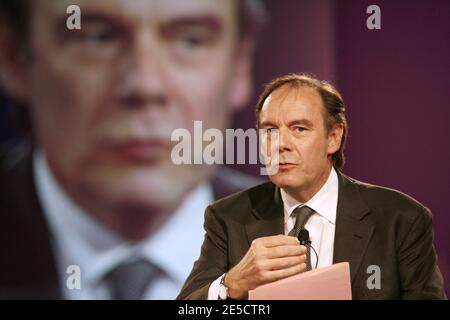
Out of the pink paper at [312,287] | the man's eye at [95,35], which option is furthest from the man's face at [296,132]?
the man's eye at [95,35]

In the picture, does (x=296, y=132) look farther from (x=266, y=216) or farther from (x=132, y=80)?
(x=132, y=80)

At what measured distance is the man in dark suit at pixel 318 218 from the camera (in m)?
2.06

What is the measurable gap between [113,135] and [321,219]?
4.00ft

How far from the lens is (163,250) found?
3062 millimetres

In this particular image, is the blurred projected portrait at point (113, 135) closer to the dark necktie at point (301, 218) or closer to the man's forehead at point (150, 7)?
the man's forehead at point (150, 7)

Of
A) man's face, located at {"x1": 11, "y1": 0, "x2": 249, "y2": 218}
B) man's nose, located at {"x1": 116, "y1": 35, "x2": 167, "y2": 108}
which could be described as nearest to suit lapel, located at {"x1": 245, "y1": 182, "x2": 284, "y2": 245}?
man's face, located at {"x1": 11, "y1": 0, "x2": 249, "y2": 218}

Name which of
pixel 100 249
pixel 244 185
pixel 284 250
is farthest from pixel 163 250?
pixel 284 250

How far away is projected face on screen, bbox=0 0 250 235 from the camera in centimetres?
296

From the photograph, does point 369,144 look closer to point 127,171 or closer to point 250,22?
point 250,22

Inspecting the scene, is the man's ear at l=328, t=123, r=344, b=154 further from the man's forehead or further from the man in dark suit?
the man's forehead

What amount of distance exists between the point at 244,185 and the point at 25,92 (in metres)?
1.08

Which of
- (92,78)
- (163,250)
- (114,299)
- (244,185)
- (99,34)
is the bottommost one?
(114,299)

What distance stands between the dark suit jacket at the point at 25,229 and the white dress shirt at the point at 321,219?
86 cm

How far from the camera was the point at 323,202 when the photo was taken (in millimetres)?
2178
